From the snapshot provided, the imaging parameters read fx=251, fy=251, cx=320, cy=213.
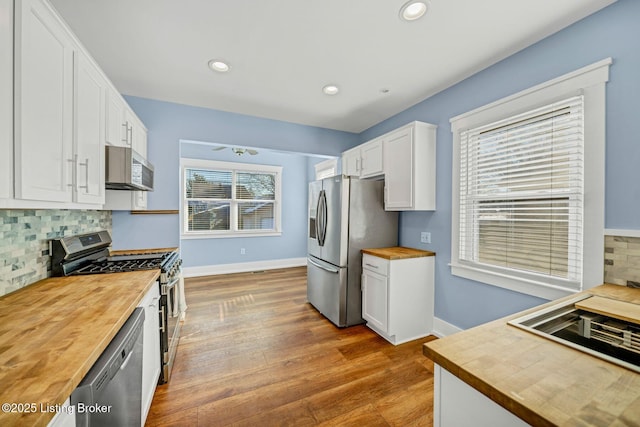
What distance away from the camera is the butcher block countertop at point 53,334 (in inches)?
25.9

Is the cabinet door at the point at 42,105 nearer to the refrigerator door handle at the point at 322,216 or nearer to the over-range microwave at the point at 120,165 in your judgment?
the over-range microwave at the point at 120,165

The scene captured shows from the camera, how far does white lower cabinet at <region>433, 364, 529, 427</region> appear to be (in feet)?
2.23

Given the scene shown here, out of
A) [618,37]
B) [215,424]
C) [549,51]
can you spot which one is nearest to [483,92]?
[549,51]

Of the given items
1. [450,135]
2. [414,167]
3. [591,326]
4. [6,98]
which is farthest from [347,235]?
[6,98]

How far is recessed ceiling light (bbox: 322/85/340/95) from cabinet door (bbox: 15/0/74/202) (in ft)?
6.54

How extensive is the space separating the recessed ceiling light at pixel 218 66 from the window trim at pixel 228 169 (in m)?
3.07

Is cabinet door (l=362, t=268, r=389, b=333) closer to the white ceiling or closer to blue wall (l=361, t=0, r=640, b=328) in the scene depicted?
blue wall (l=361, t=0, r=640, b=328)

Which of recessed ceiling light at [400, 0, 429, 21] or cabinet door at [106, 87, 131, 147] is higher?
recessed ceiling light at [400, 0, 429, 21]

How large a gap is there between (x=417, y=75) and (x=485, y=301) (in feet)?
7.24

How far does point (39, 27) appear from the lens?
3.76ft

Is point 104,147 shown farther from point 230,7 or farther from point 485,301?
point 485,301

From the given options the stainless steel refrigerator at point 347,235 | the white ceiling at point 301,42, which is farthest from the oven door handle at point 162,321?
the white ceiling at point 301,42

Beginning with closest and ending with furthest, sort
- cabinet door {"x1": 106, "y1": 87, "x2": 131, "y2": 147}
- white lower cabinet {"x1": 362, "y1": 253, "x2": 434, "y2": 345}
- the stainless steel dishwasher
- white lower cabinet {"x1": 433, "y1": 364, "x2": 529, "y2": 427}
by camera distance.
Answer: white lower cabinet {"x1": 433, "y1": 364, "x2": 529, "y2": 427}, the stainless steel dishwasher, cabinet door {"x1": 106, "y1": 87, "x2": 131, "y2": 147}, white lower cabinet {"x1": 362, "y1": 253, "x2": 434, "y2": 345}

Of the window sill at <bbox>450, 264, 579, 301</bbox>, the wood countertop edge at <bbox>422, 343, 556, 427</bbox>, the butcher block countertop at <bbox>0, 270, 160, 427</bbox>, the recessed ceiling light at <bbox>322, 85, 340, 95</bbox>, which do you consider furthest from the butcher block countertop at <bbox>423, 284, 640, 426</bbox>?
the recessed ceiling light at <bbox>322, 85, 340, 95</bbox>
